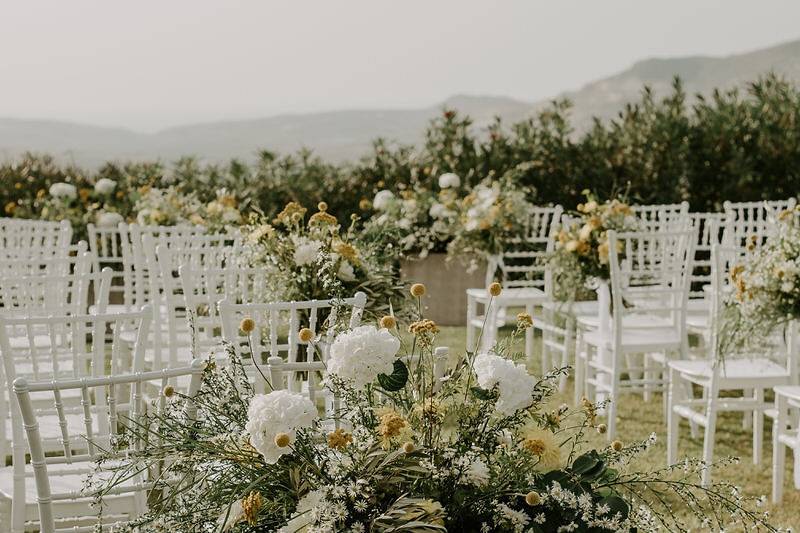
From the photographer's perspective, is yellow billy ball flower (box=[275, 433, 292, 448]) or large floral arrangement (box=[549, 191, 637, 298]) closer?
yellow billy ball flower (box=[275, 433, 292, 448])

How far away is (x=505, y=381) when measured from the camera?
5.45 ft

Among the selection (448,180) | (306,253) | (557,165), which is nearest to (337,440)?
(306,253)

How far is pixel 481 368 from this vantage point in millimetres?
1677

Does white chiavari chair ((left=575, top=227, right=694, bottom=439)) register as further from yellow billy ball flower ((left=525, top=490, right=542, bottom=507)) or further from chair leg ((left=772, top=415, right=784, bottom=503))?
yellow billy ball flower ((left=525, top=490, right=542, bottom=507))

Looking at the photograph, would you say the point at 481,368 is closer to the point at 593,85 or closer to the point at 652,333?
the point at 652,333

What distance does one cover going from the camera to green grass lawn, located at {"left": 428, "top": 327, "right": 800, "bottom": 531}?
441cm

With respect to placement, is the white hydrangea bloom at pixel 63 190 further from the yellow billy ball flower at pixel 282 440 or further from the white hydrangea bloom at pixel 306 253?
the yellow billy ball flower at pixel 282 440

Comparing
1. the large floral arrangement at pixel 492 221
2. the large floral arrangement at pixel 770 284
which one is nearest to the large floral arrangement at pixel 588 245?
the large floral arrangement at pixel 770 284

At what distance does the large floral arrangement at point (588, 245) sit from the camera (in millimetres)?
5590

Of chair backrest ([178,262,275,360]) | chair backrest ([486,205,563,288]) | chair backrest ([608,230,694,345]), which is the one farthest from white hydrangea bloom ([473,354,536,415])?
chair backrest ([486,205,563,288])

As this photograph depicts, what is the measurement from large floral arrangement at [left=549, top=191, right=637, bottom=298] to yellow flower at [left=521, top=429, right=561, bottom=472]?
12.6ft

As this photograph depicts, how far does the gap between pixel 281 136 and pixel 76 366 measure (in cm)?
5146

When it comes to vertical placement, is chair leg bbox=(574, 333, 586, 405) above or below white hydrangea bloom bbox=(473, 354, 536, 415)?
below

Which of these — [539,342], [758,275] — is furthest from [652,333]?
[539,342]
